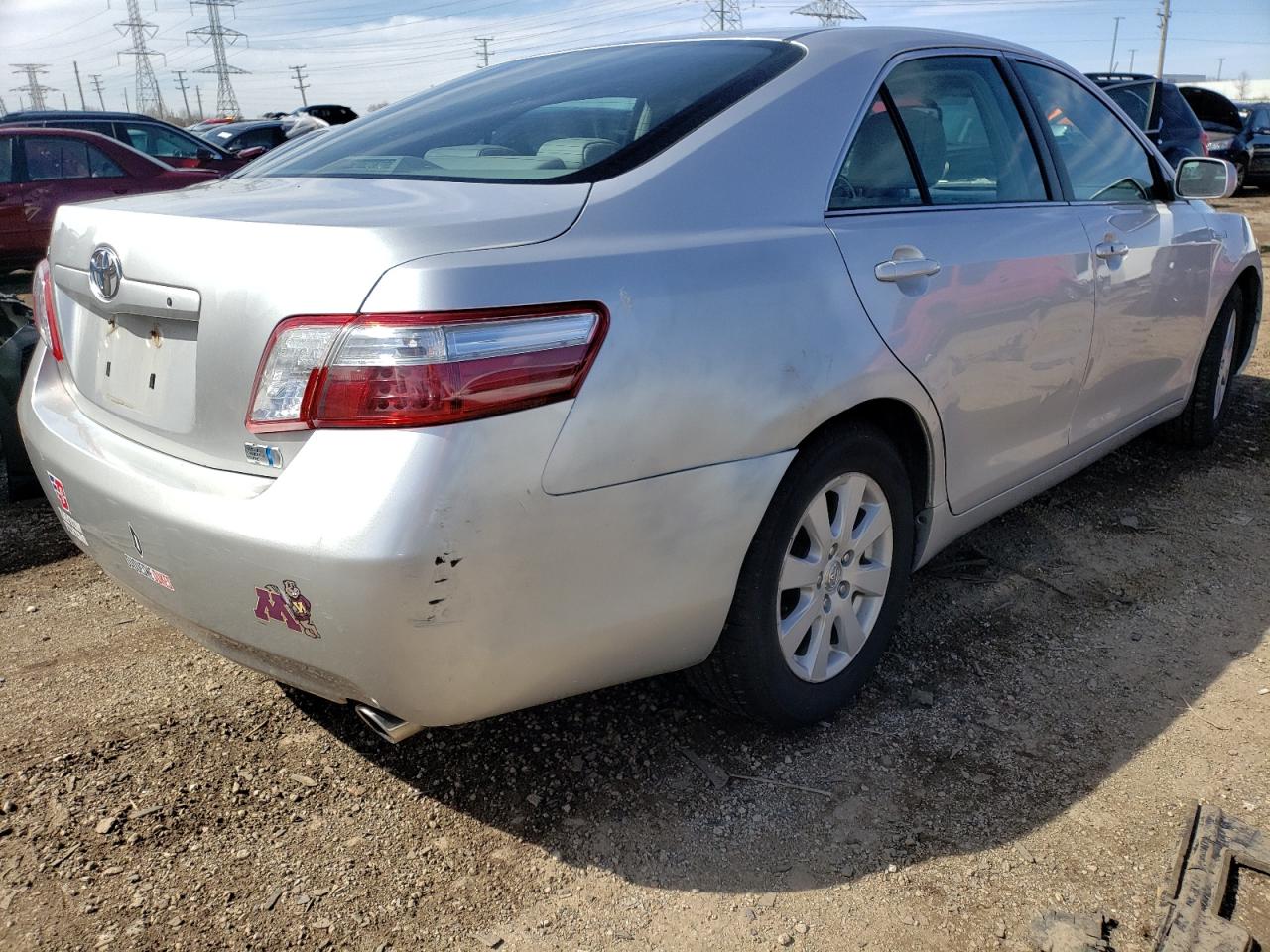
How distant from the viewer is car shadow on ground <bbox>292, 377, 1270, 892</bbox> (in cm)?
218

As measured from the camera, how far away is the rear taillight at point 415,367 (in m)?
1.67

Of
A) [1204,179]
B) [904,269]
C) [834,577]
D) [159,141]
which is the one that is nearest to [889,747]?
[834,577]

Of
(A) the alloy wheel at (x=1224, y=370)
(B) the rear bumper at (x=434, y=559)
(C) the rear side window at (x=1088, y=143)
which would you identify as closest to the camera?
(B) the rear bumper at (x=434, y=559)

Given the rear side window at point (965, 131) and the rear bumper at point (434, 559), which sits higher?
the rear side window at point (965, 131)

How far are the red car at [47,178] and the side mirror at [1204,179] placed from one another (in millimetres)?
8350

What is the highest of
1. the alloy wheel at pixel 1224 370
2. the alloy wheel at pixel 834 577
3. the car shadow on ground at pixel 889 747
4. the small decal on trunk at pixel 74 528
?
the small decal on trunk at pixel 74 528

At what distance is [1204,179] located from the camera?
3805 millimetres

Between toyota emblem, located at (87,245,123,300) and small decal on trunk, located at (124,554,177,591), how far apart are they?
52cm

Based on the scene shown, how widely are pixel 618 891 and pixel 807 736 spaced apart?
2.23 feet

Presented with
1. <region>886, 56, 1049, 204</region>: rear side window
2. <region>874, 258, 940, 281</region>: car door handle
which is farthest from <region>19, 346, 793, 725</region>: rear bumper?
<region>886, 56, 1049, 204</region>: rear side window

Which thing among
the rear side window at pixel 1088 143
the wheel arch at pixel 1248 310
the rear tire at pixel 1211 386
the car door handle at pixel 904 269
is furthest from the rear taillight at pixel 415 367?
the wheel arch at pixel 1248 310

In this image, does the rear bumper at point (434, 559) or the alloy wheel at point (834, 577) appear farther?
the alloy wheel at point (834, 577)

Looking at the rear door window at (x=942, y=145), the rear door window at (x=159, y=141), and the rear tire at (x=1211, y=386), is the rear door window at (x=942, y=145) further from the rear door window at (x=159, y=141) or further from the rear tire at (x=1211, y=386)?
the rear door window at (x=159, y=141)

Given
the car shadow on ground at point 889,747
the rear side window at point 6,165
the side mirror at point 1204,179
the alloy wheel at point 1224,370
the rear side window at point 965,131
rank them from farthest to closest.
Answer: the rear side window at point 6,165 < the alloy wheel at point 1224,370 < the side mirror at point 1204,179 < the rear side window at point 965,131 < the car shadow on ground at point 889,747
